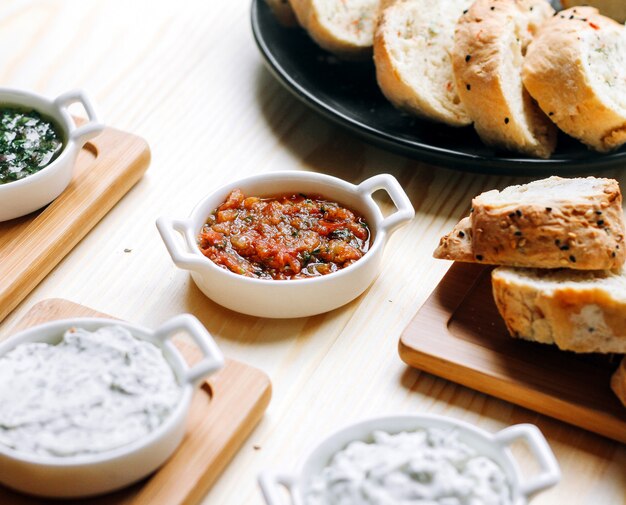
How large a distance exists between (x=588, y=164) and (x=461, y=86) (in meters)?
0.50

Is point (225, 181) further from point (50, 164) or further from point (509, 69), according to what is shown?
point (509, 69)

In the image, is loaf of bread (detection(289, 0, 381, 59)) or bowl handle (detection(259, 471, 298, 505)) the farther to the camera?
loaf of bread (detection(289, 0, 381, 59))

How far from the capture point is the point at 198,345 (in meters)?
2.16

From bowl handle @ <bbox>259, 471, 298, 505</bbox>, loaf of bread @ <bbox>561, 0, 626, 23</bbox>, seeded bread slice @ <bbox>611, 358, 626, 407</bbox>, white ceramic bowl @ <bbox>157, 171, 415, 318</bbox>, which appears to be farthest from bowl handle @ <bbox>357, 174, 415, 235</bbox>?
loaf of bread @ <bbox>561, 0, 626, 23</bbox>

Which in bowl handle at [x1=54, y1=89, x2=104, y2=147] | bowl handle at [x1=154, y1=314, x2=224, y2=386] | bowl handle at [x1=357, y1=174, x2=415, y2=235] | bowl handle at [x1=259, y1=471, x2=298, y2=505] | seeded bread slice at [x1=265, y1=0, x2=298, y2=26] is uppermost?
bowl handle at [x1=54, y1=89, x2=104, y2=147]

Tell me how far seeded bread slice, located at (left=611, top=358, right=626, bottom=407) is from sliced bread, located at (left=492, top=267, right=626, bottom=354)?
0.06 metres

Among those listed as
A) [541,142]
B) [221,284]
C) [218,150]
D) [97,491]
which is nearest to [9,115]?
[218,150]

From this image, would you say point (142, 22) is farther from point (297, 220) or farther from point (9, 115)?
point (297, 220)

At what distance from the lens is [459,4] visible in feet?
11.4

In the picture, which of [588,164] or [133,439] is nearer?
[133,439]

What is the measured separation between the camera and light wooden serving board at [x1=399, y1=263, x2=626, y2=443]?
2289mm

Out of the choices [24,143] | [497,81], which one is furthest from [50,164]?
[497,81]

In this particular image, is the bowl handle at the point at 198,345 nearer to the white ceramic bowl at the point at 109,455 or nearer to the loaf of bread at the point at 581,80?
the white ceramic bowl at the point at 109,455

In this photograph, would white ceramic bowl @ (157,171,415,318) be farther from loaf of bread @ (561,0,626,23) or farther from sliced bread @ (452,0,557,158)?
loaf of bread @ (561,0,626,23)
